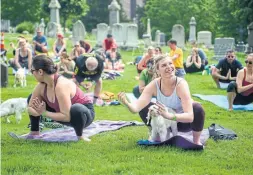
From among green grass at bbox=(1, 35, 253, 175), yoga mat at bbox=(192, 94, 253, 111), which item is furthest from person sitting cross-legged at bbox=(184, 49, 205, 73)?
green grass at bbox=(1, 35, 253, 175)

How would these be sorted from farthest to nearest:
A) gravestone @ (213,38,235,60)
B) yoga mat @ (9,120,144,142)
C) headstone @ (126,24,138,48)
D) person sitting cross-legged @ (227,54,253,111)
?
headstone @ (126,24,138,48) → gravestone @ (213,38,235,60) → person sitting cross-legged @ (227,54,253,111) → yoga mat @ (9,120,144,142)

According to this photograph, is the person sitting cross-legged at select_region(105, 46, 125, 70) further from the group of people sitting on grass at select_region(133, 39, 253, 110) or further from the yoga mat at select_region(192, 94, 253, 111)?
the yoga mat at select_region(192, 94, 253, 111)

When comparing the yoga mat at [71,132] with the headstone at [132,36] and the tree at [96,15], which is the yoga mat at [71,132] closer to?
the headstone at [132,36]

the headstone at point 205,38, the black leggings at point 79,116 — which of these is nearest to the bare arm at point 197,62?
the black leggings at point 79,116

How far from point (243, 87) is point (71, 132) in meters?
3.73

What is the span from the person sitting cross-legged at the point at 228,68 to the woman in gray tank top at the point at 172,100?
637 centimetres

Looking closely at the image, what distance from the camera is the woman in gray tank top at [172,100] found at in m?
5.86

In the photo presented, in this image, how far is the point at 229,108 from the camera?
389 inches

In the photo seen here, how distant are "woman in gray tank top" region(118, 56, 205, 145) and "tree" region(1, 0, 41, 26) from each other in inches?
2169

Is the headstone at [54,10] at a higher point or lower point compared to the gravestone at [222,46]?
higher

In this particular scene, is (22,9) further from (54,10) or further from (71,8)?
(54,10)

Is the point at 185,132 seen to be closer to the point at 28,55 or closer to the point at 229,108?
the point at 229,108

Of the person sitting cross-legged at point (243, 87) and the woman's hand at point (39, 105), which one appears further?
the person sitting cross-legged at point (243, 87)

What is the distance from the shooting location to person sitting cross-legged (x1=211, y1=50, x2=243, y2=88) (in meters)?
12.3
